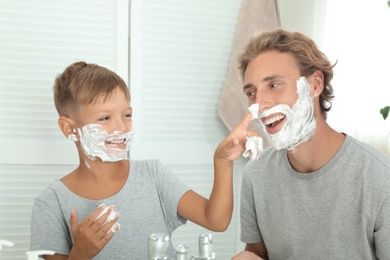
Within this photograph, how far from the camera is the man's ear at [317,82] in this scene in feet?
3.76

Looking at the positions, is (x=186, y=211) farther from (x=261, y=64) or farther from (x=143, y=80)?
(x=143, y=80)

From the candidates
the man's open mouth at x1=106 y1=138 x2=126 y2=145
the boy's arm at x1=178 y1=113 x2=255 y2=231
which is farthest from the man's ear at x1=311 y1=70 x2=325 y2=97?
the man's open mouth at x1=106 y1=138 x2=126 y2=145

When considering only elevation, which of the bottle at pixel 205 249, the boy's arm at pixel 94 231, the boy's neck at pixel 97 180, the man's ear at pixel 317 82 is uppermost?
the man's ear at pixel 317 82

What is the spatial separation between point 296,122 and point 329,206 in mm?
200

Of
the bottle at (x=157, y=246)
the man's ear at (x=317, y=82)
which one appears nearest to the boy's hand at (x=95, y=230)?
the bottle at (x=157, y=246)

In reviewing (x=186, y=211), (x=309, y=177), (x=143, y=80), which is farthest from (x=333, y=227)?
(x=143, y=80)

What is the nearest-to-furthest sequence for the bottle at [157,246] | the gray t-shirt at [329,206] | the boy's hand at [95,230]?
the bottle at [157,246] → the boy's hand at [95,230] → the gray t-shirt at [329,206]

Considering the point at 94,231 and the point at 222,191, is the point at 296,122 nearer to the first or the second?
the point at 222,191

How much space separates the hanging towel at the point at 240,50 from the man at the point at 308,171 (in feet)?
1.97

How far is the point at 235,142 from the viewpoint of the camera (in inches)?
36.5

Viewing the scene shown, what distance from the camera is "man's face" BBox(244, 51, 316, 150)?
108 centimetres

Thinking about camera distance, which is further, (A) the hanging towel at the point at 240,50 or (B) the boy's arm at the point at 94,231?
(A) the hanging towel at the point at 240,50

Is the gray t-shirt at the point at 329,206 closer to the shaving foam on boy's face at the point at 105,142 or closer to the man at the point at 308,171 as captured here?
the man at the point at 308,171

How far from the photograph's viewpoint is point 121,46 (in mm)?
1726
